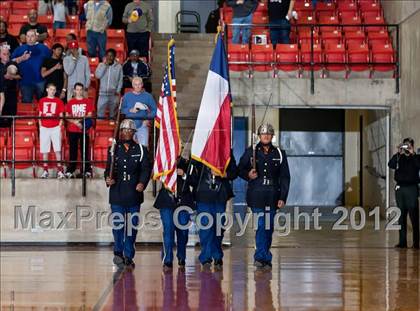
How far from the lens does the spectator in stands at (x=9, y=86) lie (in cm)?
2081

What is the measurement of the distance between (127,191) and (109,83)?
19.9ft

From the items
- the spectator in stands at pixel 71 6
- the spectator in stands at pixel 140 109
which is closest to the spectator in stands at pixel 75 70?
the spectator in stands at pixel 140 109

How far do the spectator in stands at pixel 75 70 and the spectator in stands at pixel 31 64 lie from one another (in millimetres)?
658

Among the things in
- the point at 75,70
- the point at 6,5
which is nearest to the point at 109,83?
the point at 75,70

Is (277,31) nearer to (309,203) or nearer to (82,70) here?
(82,70)

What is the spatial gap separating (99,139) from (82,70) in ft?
5.53

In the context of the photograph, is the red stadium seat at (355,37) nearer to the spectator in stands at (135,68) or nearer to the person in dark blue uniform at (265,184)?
the spectator in stands at (135,68)

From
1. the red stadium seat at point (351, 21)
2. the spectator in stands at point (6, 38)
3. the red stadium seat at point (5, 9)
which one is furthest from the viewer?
the red stadium seat at point (5, 9)

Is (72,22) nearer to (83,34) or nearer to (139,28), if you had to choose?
(83,34)

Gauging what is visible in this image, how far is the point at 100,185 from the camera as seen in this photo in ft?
→ 64.6

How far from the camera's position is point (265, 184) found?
15.2 meters

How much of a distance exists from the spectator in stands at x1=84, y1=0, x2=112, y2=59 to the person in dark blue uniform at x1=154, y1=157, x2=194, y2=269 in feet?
26.7

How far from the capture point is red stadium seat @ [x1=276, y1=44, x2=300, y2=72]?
73.7 ft

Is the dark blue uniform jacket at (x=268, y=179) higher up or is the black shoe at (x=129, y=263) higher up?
the dark blue uniform jacket at (x=268, y=179)
